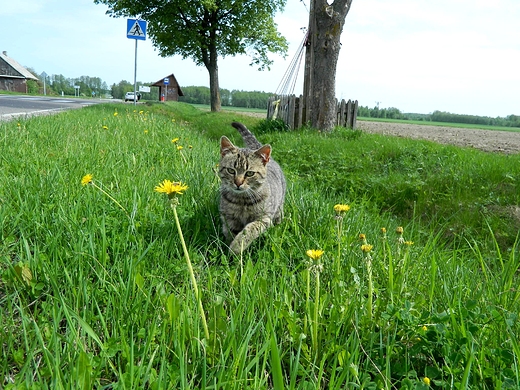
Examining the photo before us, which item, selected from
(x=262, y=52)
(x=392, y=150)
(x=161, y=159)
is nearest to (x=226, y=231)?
(x=161, y=159)

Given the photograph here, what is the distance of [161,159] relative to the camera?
489 centimetres

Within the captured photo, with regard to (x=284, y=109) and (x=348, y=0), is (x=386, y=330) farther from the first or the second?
(x=284, y=109)

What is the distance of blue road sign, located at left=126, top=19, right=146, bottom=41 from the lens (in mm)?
16750

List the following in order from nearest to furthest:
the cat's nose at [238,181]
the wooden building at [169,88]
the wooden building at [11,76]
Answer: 1. the cat's nose at [238,181]
2. the wooden building at [169,88]
3. the wooden building at [11,76]

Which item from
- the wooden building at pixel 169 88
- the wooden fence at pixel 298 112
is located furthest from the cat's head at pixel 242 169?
the wooden building at pixel 169 88

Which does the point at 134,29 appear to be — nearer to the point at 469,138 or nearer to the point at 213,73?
the point at 213,73

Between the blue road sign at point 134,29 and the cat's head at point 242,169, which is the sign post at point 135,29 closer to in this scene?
the blue road sign at point 134,29

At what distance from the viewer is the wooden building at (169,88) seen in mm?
60619

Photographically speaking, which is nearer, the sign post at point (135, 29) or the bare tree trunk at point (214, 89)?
the sign post at point (135, 29)

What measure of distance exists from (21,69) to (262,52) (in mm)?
66674

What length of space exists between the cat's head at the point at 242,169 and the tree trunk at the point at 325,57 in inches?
254

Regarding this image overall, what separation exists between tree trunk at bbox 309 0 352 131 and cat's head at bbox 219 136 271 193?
646cm

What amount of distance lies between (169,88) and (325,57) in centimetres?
5975

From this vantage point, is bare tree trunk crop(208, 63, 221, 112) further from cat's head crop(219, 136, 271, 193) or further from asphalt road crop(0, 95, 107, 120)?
cat's head crop(219, 136, 271, 193)
